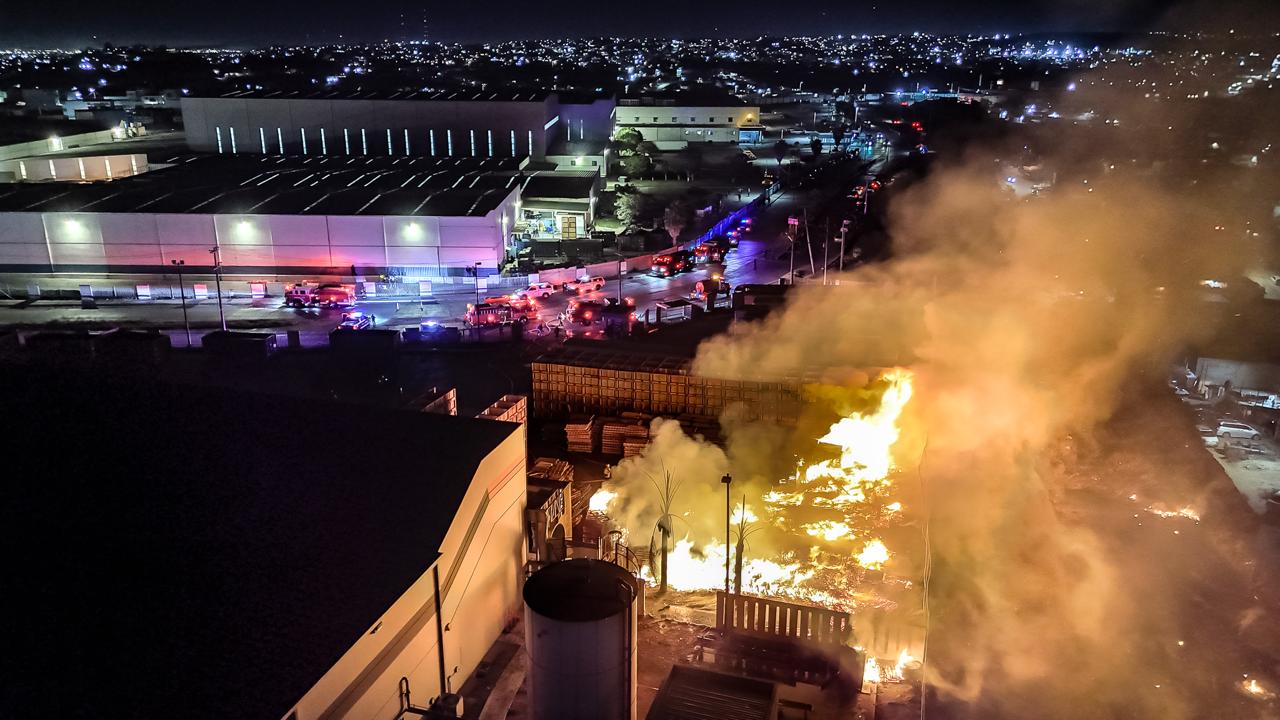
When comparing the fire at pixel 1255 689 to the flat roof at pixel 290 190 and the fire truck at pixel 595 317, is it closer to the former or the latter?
the fire truck at pixel 595 317

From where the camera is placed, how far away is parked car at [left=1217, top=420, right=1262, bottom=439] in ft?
44.7

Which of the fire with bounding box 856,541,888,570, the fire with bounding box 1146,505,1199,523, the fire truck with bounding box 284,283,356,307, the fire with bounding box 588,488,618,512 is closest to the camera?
the fire with bounding box 856,541,888,570

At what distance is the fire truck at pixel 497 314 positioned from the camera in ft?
65.5

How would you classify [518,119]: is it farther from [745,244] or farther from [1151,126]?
[1151,126]

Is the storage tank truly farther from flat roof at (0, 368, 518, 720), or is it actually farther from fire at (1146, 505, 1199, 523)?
fire at (1146, 505, 1199, 523)

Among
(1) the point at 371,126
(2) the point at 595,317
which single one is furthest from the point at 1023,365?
(1) the point at 371,126

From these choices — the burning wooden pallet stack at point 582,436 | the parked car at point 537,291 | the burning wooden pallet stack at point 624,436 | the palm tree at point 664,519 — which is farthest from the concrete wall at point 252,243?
the palm tree at point 664,519

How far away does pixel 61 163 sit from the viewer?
3192 centimetres

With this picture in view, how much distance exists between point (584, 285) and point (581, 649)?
1854cm

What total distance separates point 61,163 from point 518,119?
58.6ft

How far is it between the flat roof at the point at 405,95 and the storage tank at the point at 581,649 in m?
34.9

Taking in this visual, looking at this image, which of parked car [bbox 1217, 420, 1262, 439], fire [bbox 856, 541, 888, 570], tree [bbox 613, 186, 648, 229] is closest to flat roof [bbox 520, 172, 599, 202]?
tree [bbox 613, 186, 648, 229]

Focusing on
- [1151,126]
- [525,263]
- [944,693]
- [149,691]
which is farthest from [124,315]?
[1151,126]

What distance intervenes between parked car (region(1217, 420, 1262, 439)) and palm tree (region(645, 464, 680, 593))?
9.63 metres
